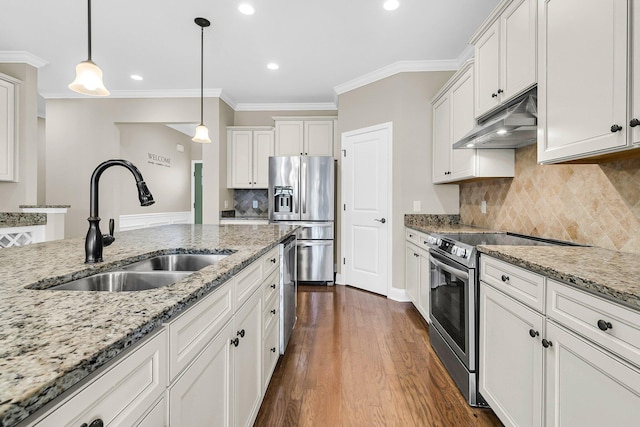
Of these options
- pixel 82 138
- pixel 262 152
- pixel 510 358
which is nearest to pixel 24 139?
pixel 82 138

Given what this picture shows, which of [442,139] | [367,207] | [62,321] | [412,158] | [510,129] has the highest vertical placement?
[442,139]

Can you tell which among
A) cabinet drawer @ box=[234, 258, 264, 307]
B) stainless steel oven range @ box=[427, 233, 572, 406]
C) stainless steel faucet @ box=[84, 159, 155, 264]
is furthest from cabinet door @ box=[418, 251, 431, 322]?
stainless steel faucet @ box=[84, 159, 155, 264]

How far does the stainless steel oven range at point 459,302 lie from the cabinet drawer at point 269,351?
1.16 meters

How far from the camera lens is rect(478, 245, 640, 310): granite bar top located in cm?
93

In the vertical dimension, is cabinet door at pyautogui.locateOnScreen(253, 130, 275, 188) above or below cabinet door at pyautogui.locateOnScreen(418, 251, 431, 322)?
above

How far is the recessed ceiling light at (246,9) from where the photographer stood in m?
2.61

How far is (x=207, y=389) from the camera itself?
946 mm

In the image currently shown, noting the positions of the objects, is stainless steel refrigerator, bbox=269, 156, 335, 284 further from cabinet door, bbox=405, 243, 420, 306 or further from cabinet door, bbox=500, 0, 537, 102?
cabinet door, bbox=500, 0, 537, 102

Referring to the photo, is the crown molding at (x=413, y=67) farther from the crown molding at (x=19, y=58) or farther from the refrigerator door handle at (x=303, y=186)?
the crown molding at (x=19, y=58)

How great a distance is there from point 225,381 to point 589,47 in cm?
200

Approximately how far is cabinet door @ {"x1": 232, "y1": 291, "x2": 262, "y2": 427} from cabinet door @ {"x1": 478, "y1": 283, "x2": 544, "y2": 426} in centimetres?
120

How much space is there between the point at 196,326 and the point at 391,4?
2.81 m

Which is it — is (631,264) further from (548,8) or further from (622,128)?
(548,8)

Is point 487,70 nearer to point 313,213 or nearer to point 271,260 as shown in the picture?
point 271,260
